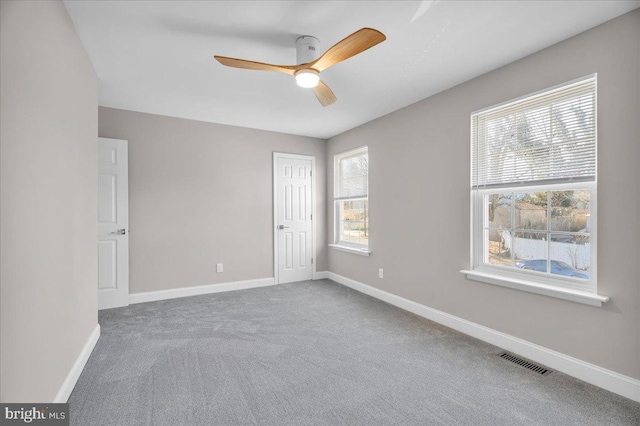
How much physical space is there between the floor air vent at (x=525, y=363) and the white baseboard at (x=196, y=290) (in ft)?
11.0

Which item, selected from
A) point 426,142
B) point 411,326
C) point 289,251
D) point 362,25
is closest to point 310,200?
point 289,251

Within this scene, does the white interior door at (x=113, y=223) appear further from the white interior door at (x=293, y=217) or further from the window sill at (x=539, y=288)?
the window sill at (x=539, y=288)

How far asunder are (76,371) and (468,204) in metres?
3.54

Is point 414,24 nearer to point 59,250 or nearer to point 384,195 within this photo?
point 384,195

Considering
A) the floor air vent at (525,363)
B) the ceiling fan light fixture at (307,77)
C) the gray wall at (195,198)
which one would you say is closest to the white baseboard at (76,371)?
the gray wall at (195,198)

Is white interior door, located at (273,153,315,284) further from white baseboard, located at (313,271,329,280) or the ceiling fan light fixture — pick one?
the ceiling fan light fixture

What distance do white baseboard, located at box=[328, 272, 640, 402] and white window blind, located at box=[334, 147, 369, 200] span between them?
1.77 meters

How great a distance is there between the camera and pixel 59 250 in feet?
6.38

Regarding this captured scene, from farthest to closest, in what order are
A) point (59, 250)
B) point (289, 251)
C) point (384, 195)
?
1. point (289, 251)
2. point (384, 195)
3. point (59, 250)

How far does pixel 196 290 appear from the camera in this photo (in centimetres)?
448

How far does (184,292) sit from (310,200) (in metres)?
2.41

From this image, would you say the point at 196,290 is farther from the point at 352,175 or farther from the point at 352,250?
the point at 352,175

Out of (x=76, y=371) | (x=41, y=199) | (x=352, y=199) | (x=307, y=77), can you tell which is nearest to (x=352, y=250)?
(x=352, y=199)

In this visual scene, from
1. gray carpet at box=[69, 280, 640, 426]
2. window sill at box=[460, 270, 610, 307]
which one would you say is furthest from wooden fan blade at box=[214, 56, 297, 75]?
window sill at box=[460, 270, 610, 307]
